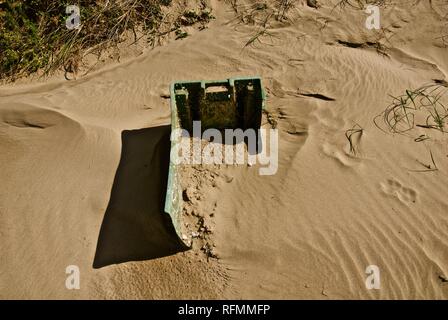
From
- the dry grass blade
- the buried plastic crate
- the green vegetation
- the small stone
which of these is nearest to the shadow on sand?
the small stone

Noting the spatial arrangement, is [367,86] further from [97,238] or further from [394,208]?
[97,238]

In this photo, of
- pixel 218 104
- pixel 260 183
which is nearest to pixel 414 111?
pixel 260 183

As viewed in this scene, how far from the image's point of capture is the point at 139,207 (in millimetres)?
3771

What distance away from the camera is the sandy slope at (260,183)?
344cm

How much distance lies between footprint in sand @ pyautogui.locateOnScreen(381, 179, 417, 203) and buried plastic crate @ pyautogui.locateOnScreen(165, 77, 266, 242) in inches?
51.8

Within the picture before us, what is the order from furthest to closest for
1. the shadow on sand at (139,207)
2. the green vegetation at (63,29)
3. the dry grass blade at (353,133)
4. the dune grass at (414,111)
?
the green vegetation at (63,29), the dune grass at (414,111), the dry grass blade at (353,133), the shadow on sand at (139,207)

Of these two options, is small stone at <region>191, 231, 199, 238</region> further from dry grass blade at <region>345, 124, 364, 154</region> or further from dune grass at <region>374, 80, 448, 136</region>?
A: dune grass at <region>374, 80, 448, 136</region>

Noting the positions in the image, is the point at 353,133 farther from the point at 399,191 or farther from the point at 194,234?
the point at 194,234

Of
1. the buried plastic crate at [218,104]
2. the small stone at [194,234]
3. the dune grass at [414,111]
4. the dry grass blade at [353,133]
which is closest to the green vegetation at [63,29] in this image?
the buried plastic crate at [218,104]

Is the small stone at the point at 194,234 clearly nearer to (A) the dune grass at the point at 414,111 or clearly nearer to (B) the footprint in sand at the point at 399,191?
(B) the footprint in sand at the point at 399,191

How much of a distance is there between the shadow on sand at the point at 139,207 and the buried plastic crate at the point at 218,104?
0.25 m

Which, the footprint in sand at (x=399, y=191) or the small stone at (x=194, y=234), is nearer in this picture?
the small stone at (x=194, y=234)

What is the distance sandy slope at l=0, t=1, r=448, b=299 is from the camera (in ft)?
11.3

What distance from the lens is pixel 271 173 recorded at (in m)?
4.01
